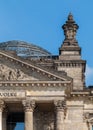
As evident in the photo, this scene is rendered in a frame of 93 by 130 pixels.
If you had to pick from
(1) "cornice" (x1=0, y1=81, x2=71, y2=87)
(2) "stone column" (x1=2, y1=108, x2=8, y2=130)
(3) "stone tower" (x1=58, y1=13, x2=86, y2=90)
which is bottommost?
(2) "stone column" (x1=2, y1=108, x2=8, y2=130)

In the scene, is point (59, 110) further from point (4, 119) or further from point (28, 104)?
point (4, 119)

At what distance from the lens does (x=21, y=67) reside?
239 ft

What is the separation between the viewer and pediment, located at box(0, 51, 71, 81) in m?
72.2

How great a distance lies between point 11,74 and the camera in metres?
72.6

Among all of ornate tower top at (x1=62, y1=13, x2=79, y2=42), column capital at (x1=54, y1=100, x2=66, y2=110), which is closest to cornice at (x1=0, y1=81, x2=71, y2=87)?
column capital at (x1=54, y1=100, x2=66, y2=110)

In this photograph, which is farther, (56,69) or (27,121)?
(56,69)

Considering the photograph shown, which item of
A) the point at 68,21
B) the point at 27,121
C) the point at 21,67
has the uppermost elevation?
the point at 68,21

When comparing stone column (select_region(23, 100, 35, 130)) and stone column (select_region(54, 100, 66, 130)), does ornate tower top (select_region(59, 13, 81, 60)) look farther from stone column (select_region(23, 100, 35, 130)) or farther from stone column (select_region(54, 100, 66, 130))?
stone column (select_region(23, 100, 35, 130))

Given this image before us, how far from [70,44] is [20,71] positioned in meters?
9.14

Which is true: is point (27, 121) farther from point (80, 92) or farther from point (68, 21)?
point (68, 21)

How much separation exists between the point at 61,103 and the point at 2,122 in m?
7.04

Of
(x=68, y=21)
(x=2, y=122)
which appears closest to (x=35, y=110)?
(x=2, y=122)

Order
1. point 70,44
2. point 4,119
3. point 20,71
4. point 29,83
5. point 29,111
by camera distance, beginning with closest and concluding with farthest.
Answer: point 29,111, point 29,83, point 20,71, point 4,119, point 70,44

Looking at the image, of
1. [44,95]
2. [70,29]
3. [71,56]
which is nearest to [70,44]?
[71,56]
